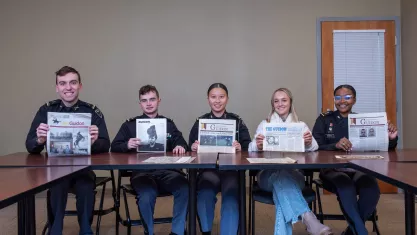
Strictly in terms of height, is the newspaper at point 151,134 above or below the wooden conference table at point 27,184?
above

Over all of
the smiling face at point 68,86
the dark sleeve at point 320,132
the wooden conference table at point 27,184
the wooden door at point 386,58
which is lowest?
the wooden conference table at point 27,184

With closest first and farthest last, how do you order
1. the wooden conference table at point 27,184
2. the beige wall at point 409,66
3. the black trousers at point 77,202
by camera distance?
the wooden conference table at point 27,184
the black trousers at point 77,202
the beige wall at point 409,66

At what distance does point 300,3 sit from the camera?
190 inches

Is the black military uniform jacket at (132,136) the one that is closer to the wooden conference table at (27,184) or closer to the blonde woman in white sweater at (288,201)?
the blonde woman in white sweater at (288,201)

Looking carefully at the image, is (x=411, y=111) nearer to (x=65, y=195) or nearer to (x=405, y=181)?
(x=405, y=181)

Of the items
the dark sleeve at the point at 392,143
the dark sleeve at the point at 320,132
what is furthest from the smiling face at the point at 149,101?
the dark sleeve at the point at 392,143

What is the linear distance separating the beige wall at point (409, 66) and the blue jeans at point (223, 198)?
293 centimetres

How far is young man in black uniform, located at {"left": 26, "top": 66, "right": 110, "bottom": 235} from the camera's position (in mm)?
2281

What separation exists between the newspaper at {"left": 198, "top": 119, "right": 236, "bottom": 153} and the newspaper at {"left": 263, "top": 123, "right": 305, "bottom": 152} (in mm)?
271

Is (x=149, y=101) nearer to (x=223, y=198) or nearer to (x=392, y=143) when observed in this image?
(x=223, y=198)

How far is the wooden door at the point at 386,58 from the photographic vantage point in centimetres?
477

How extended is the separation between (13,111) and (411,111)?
4970mm

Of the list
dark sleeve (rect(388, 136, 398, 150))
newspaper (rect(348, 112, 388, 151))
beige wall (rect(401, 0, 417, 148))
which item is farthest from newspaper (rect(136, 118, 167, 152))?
beige wall (rect(401, 0, 417, 148))

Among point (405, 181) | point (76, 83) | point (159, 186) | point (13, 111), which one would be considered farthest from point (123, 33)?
point (405, 181)
